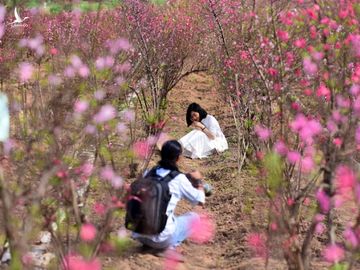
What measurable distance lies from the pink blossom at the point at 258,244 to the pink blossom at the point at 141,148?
7.47 ft

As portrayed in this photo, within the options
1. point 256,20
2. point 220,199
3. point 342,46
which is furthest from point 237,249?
point 256,20

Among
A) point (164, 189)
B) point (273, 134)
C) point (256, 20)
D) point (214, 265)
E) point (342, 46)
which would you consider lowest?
point (214, 265)

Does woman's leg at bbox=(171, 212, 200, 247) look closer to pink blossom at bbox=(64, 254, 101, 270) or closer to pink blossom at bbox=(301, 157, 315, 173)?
pink blossom at bbox=(301, 157, 315, 173)

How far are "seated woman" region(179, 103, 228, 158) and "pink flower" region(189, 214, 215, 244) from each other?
268 centimetres

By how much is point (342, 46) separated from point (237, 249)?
2.23m

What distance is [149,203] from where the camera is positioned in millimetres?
4785

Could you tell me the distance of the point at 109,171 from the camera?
469 cm

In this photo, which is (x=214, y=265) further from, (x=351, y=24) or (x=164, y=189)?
(x=351, y=24)

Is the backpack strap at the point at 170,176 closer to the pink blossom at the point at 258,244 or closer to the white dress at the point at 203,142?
the pink blossom at the point at 258,244

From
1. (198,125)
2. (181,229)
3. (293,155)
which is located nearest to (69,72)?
(181,229)

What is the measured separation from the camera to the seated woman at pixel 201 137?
29.7 ft

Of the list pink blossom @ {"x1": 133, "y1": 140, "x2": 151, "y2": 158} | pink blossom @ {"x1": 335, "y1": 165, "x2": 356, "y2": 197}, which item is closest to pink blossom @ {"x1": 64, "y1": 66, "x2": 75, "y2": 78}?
pink blossom @ {"x1": 133, "y1": 140, "x2": 151, "y2": 158}

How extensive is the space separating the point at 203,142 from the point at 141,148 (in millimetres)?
1960

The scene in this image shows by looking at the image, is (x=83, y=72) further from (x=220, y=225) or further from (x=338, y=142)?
(x=338, y=142)
